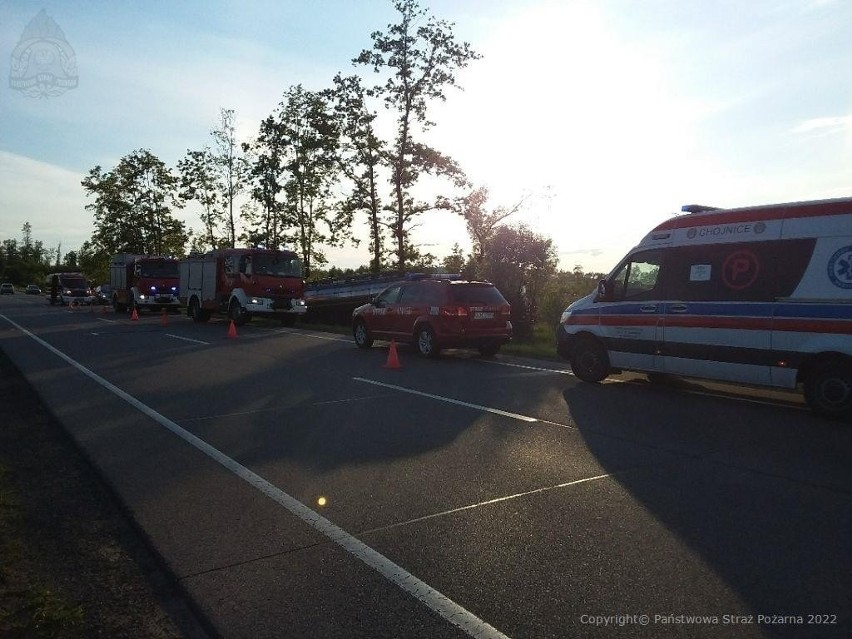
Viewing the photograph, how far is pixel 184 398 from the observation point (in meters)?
9.87

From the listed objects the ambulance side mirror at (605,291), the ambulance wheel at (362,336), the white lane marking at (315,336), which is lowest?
the white lane marking at (315,336)

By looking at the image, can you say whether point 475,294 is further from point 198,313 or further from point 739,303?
point 198,313

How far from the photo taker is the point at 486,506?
5.09 m

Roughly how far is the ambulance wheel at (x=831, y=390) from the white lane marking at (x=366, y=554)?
252 inches

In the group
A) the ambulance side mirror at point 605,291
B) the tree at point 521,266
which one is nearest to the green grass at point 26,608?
the ambulance side mirror at point 605,291

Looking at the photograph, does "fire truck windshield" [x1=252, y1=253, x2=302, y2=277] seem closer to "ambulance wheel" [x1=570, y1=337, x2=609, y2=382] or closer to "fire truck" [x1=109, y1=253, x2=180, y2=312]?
"fire truck" [x1=109, y1=253, x2=180, y2=312]

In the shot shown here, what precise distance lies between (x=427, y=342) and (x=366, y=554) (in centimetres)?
1075

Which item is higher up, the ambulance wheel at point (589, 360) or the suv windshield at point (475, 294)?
the suv windshield at point (475, 294)

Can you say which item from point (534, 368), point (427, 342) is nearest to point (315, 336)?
point (427, 342)

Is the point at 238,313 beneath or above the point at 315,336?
above

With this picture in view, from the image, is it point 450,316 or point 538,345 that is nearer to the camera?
point 450,316

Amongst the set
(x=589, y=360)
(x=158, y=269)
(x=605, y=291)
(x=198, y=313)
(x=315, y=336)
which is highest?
(x=158, y=269)

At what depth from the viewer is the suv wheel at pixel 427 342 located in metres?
14.7

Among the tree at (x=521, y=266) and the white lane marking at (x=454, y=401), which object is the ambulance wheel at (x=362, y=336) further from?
the tree at (x=521, y=266)
